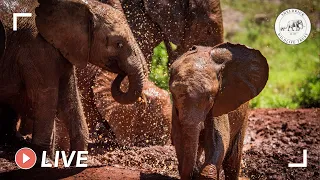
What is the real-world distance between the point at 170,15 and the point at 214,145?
8.31 ft

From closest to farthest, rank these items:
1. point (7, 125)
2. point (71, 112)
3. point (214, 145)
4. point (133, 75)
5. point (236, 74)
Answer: point (214, 145) < point (236, 74) < point (133, 75) < point (71, 112) < point (7, 125)

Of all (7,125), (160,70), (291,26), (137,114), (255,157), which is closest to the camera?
(7,125)

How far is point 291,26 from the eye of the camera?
287 inches

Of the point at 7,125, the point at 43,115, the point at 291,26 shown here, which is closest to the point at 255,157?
the point at 291,26

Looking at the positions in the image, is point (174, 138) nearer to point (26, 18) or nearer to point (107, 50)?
point (107, 50)

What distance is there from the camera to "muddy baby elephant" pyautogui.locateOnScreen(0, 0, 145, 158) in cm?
612

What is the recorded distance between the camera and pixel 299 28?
23.9ft

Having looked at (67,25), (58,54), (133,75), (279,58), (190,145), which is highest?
(279,58)

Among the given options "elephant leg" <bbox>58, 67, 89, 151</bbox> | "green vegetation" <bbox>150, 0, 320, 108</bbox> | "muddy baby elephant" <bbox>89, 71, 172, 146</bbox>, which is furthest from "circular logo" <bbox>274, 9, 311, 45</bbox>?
"elephant leg" <bbox>58, 67, 89, 151</bbox>

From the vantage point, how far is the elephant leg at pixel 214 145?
5637 mm

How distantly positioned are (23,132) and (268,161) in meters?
1.78

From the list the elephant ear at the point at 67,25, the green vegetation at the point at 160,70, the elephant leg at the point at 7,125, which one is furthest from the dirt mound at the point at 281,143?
the elephant ear at the point at 67,25

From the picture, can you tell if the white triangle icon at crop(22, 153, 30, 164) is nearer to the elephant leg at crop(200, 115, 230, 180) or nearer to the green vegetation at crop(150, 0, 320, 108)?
the elephant leg at crop(200, 115, 230, 180)

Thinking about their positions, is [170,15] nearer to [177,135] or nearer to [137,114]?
[137,114]
